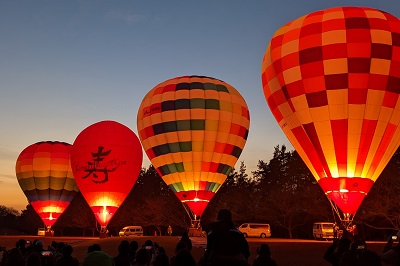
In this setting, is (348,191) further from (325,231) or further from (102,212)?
(102,212)

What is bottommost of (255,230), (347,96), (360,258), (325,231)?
(360,258)

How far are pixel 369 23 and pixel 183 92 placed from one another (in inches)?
442

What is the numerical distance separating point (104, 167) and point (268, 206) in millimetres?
18743

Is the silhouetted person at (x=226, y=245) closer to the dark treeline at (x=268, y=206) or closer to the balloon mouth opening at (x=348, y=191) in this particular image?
the balloon mouth opening at (x=348, y=191)

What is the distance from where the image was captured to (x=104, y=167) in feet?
A: 98.5

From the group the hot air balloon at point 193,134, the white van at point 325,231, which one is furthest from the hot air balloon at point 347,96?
the white van at point 325,231

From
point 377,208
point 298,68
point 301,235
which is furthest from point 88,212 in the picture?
point 298,68

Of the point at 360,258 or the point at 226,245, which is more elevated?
the point at 226,245

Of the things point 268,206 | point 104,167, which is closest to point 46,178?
point 104,167

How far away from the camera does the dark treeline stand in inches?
1318

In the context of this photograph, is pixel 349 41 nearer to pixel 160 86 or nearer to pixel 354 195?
pixel 354 195

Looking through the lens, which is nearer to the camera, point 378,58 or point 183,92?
point 378,58

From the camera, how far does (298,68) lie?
20.6 m

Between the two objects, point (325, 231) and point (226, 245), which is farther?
point (325, 231)
